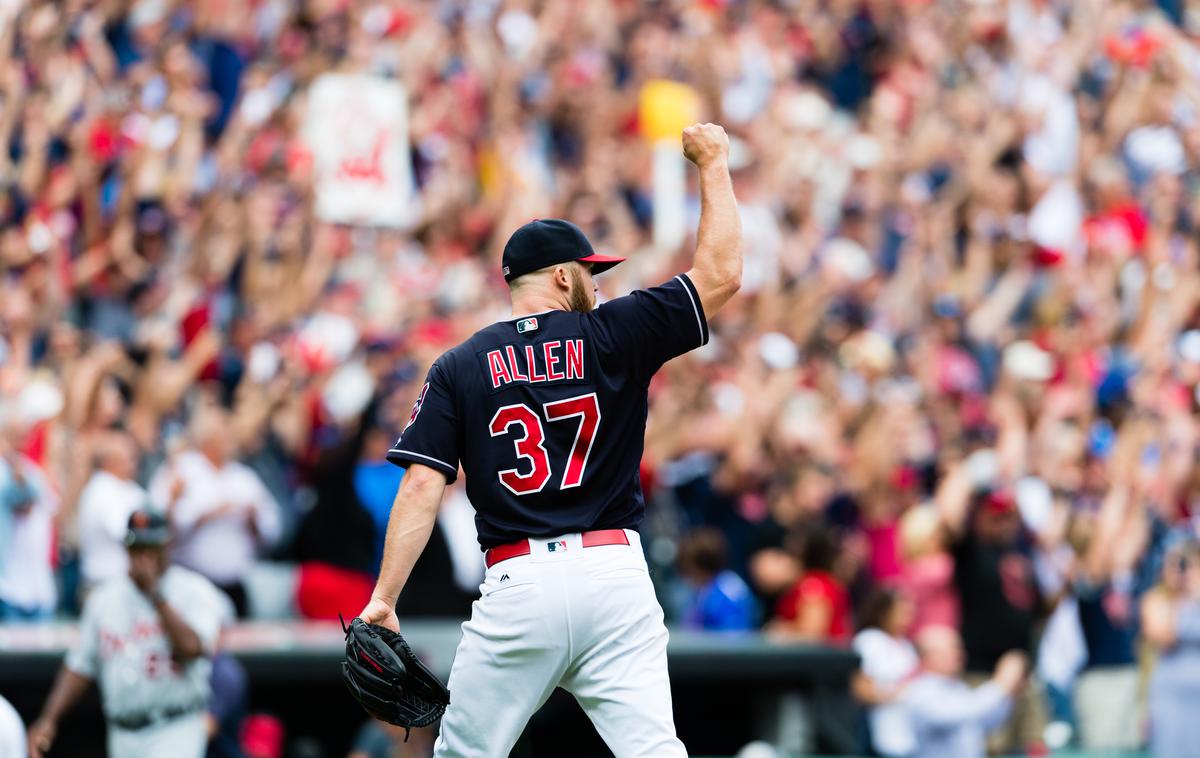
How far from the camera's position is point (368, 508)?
10.5 meters

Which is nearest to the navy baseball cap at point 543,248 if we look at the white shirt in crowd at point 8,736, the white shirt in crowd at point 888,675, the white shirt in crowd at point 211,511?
the white shirt in crowd at point 8,736

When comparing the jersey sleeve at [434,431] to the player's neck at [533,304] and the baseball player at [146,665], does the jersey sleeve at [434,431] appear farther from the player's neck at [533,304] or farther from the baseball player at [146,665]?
the baseball player at [146,665]

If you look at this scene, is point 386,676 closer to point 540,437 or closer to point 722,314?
point 540,437

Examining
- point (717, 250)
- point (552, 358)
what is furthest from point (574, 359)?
point (717, 250)

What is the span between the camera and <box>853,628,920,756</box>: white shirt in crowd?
1052 centimetres

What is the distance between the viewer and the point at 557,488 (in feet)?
18.3

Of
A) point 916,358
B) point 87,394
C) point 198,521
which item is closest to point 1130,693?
point 916,358

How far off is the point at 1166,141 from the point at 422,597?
10.6 metres

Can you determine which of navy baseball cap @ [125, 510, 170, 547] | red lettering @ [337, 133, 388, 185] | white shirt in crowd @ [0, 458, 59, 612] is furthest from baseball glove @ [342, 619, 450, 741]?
red lettering @ [337, 133, 388, 185]

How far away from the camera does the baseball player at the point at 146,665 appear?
8156 millimetres

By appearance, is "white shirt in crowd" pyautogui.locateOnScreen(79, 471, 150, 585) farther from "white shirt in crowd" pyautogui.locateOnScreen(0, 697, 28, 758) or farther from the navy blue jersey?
the navy blue jersey

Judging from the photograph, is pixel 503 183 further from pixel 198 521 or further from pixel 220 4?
pixel 198 521

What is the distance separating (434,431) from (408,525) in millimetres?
307

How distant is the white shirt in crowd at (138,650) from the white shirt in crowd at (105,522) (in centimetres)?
149
